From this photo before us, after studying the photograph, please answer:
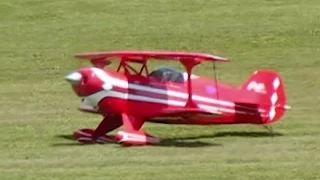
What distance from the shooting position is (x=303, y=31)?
31.4 m

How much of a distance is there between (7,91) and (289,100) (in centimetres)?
603

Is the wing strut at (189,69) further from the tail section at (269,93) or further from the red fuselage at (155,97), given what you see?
the tail section at (269,93)

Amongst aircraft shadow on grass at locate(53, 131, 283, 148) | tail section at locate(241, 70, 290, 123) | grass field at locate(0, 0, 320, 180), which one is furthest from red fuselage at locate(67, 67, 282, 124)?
grass field at locate(0, 0, 320, 180)

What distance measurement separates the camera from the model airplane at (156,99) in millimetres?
18172

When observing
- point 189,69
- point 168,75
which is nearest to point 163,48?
point 168,75

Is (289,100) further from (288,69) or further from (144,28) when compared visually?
(144,28)

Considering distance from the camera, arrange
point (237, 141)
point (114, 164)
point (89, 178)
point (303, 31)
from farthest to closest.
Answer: point (303, 31) → point (237, 141) → point (114, 164) → point (89, 178)

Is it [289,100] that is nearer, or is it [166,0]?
[289,100]

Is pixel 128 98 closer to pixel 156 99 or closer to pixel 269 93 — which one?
pixel 156 99

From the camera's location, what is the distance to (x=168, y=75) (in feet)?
61.5

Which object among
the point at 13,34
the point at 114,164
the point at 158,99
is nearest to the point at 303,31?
the point at 13,34

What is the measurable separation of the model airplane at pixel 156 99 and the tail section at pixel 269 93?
0.02 m

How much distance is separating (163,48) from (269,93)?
36.3 feet

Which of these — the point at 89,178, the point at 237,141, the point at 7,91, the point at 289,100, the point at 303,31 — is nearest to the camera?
the point at 89,178
